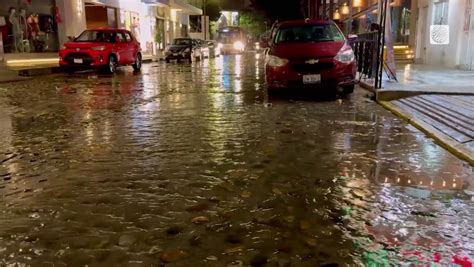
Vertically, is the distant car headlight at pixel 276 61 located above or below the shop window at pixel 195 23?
below

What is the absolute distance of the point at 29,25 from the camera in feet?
75.6

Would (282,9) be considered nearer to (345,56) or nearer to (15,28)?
(15,28)

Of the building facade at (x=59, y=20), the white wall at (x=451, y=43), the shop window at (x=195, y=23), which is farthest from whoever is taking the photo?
the shop window at (x=195, y=23)

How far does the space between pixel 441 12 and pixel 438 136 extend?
15301mm

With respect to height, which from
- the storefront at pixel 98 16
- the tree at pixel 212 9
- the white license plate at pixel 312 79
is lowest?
the white license plate at pixel 312 79

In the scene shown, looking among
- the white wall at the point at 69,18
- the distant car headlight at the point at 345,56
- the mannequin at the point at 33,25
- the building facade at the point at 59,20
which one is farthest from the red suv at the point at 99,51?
the distant car headlight at the point at 345,56

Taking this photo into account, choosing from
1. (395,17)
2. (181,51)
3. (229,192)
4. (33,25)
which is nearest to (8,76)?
(33,25)

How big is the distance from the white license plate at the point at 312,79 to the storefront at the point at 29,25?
50.7 feet

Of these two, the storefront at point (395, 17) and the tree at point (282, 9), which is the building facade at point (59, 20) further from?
the storefront at point (395, 17)

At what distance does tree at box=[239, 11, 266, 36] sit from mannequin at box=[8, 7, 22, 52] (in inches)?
1771

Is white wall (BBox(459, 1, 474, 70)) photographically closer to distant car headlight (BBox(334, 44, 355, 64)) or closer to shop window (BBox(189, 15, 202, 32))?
distant car headlight (BBox(334, 44, 355, 64))

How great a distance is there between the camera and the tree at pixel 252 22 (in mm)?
67125

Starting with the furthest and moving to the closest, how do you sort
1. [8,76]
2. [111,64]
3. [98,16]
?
[98,16], [111,64], [8,76]

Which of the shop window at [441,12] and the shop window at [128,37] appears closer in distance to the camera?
the shop window at [441,12]
